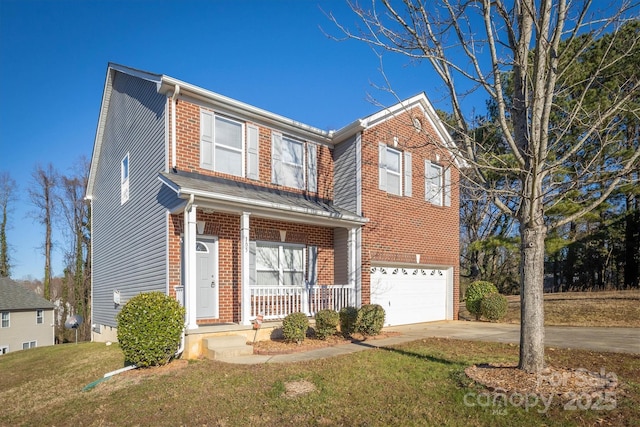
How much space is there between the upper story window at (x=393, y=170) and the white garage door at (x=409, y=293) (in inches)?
101

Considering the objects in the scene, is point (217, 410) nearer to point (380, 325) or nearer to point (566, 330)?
point (380, 325)

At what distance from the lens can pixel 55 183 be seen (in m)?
32.9

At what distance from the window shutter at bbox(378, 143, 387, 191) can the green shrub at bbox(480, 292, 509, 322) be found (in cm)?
541

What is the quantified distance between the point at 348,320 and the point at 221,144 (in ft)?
18.3

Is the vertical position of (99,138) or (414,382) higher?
(99,138)

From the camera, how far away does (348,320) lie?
33.3 ft

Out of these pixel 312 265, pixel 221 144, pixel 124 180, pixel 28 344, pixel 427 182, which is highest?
pixel 221 144

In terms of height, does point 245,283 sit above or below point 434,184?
below

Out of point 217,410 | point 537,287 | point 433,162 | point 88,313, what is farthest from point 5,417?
point 88,313

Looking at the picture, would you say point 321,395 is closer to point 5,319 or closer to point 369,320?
point 369,320

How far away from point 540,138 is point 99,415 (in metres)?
7.00

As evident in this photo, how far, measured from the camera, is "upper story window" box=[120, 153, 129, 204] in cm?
1276

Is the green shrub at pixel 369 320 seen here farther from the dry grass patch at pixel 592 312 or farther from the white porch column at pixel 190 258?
the dry grass patch at pixel 592 312

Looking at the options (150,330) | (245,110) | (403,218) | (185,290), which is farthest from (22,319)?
(403,218)
